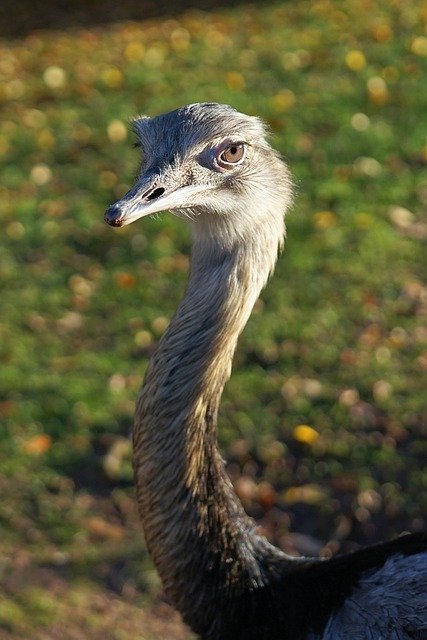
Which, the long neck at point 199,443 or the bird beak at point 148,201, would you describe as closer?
the bird beak at point 148,201

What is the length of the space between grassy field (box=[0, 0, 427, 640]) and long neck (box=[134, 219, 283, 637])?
1092mm

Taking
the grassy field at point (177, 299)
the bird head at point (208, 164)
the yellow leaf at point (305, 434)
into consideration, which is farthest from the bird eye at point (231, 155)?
the yellow leaf at point (305, 434)

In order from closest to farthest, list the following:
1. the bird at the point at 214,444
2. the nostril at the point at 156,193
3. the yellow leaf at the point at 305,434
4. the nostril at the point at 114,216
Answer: the nostril at the point at 114,216 → the nostril at the point at 156,193 → the bird at the point at 214,444 → the yellow leaf at the point at 305,434

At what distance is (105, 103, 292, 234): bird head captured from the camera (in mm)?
2797

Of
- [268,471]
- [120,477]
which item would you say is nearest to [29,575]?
[120,477]

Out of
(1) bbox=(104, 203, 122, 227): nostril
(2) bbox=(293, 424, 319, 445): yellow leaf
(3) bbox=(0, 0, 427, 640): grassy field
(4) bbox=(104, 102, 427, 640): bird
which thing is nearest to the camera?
(1) bbox=(104, 203, 122, 227): nostril

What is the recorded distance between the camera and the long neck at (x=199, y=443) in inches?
113

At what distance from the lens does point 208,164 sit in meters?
2.87

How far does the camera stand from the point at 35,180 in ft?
22.4

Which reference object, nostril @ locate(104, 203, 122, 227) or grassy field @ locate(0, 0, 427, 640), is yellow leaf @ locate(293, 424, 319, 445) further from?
Result: nostril @ locate(104, 203, 122, 227)

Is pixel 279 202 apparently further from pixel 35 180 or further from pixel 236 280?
pixel 35 180

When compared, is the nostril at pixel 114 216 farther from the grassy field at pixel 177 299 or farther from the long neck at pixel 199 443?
the grassy field at pixel 177 299

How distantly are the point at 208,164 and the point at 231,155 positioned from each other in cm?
7

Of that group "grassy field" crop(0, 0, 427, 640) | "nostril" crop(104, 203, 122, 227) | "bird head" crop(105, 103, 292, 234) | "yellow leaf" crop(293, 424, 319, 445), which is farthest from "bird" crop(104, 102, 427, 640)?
"yellow leaf" crop(293, 424, 319, 445)
